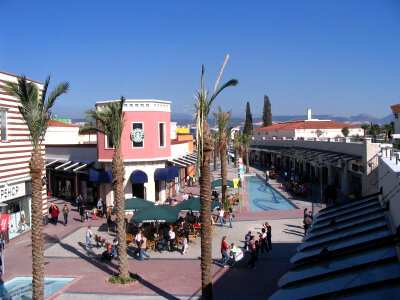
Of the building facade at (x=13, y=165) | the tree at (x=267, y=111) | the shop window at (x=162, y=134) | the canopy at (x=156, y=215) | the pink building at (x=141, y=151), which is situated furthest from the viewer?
the tree at (x=267, y=111)

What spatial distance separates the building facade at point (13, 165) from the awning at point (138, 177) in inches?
281

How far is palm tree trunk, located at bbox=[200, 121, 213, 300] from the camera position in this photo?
991 centimetres

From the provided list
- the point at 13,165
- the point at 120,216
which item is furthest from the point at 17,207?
the point at 120,216

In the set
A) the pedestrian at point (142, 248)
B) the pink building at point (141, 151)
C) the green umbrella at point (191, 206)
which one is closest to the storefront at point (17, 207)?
the pink building at point (141, 151)

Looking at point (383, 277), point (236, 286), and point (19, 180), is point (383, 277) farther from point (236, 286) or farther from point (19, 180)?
point (19, 180)

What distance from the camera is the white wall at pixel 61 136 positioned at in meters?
41.0

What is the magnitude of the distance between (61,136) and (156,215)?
29.5 m

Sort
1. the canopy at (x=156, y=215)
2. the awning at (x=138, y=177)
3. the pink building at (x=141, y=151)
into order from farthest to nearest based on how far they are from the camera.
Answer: the pink building at (x=141, y=151) < the awning at (x=138, y=177) < the canopy at (x=156, y=215)

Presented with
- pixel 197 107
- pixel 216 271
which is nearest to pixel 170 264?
pixel 216 271

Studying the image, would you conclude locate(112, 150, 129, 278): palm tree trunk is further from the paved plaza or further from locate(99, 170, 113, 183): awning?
locate(99, 170, 113, 183): awning

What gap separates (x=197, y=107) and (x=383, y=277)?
19.8ft

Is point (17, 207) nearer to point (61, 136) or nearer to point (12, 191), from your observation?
point (12, 191)

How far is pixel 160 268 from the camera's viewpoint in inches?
590

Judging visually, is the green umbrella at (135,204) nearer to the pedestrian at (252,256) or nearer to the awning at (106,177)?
the awning at (106,177)
